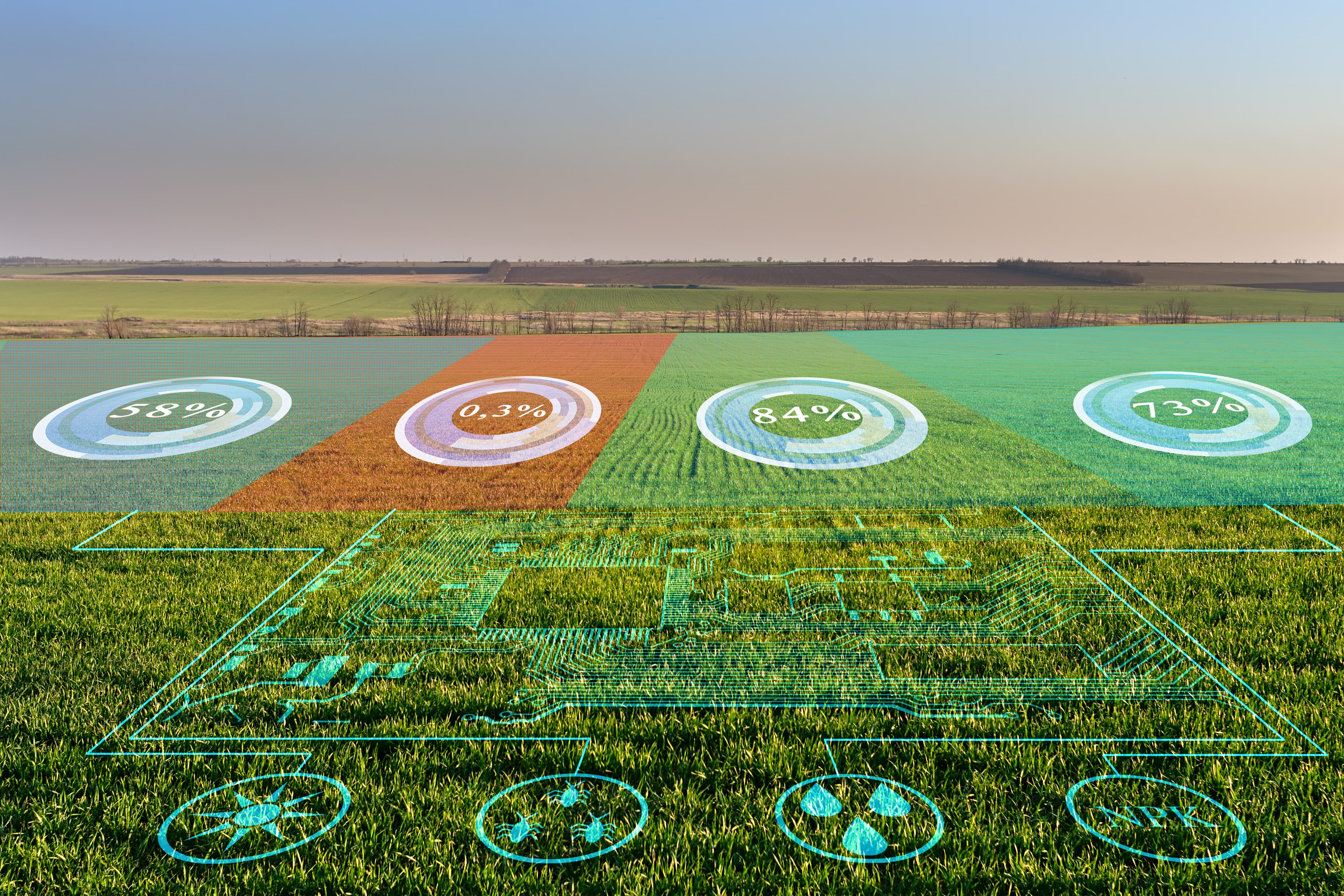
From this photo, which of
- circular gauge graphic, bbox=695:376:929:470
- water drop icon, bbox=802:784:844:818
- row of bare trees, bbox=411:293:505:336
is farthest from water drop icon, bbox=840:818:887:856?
row of bare trees, bbox=411:293:505:336

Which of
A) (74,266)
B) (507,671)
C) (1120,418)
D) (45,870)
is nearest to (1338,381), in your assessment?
(1120,418)

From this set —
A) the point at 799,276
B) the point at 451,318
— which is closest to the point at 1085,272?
the point at 799,276

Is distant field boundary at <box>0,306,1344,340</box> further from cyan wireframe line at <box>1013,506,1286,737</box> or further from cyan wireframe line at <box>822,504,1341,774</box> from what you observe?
cyan wireframe line at <box>822,504,1341,774</box>

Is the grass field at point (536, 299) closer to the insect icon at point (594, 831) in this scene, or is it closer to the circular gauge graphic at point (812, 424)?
the circular gauge graphic at point (812, 424)
